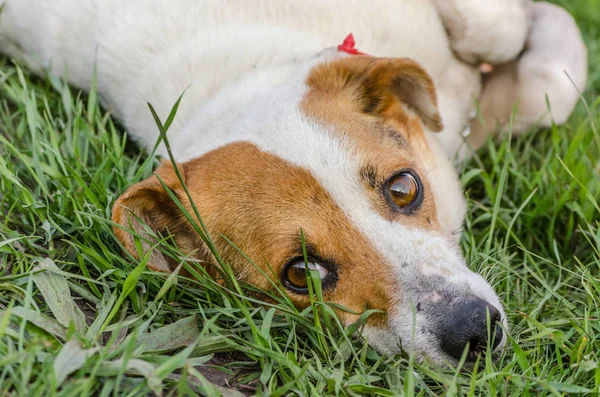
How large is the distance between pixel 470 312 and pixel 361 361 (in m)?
0.48

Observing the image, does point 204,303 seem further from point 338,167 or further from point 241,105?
point 241,105

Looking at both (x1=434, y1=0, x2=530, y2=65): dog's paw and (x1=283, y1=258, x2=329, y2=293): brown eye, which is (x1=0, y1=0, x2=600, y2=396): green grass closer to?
(x1=283, y1=258, x2=329, y2=293): brown eye

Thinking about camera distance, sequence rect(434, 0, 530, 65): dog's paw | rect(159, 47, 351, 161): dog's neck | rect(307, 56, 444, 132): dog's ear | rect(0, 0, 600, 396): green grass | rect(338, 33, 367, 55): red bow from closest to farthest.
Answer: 1. rect(0, 0, 600, 396): green grass
2. rect(159, 47, 351, 161): dog's neck
3. rect(307, 56, 444, 132): dog's ear
4. rect(338, 33, 367, 55): red bow
5. rect(434, 0, 530, 65): dog's paw

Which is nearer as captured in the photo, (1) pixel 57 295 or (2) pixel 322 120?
(1) pixel 57 295

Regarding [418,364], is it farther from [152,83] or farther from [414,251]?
[152,83]

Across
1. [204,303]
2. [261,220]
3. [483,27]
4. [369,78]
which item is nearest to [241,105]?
[369,78]

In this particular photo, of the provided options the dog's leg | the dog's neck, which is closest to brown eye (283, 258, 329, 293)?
the dog's neck

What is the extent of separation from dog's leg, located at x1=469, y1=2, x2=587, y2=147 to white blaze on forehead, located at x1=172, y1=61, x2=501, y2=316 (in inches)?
62.6

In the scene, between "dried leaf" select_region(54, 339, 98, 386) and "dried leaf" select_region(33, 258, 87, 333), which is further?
"dried leaf" select_region(33, 258, 87, 333)

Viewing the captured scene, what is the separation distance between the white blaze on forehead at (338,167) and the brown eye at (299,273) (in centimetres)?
24

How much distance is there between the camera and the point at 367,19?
4066mm

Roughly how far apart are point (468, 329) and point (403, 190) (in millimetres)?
718

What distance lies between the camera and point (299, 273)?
2895 mm

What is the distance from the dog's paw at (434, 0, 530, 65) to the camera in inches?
170
